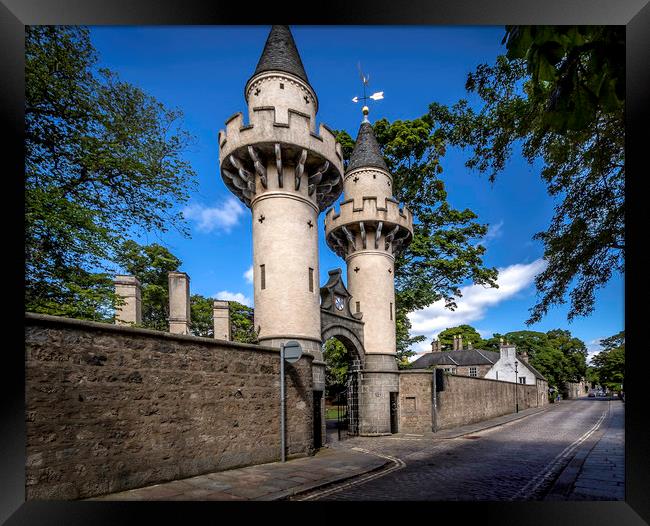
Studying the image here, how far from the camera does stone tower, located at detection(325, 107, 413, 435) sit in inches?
590

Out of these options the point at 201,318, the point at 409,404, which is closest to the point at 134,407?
the point at 409,404

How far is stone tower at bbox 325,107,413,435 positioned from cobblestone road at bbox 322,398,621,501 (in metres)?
1.67

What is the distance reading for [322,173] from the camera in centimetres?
1152

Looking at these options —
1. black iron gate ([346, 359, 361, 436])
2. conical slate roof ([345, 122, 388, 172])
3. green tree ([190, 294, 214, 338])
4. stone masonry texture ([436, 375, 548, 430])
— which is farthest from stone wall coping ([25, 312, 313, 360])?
green tree ([190, 294, 214, 338])

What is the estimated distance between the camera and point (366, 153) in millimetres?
16859

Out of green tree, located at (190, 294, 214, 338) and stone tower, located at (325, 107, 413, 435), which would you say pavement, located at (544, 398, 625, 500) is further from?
green tree, located at (190, 294, 214, 338)

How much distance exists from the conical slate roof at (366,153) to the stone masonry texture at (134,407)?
10720mm

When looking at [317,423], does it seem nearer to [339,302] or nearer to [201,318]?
[339,302]

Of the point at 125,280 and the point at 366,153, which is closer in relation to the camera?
the point at 125,280
